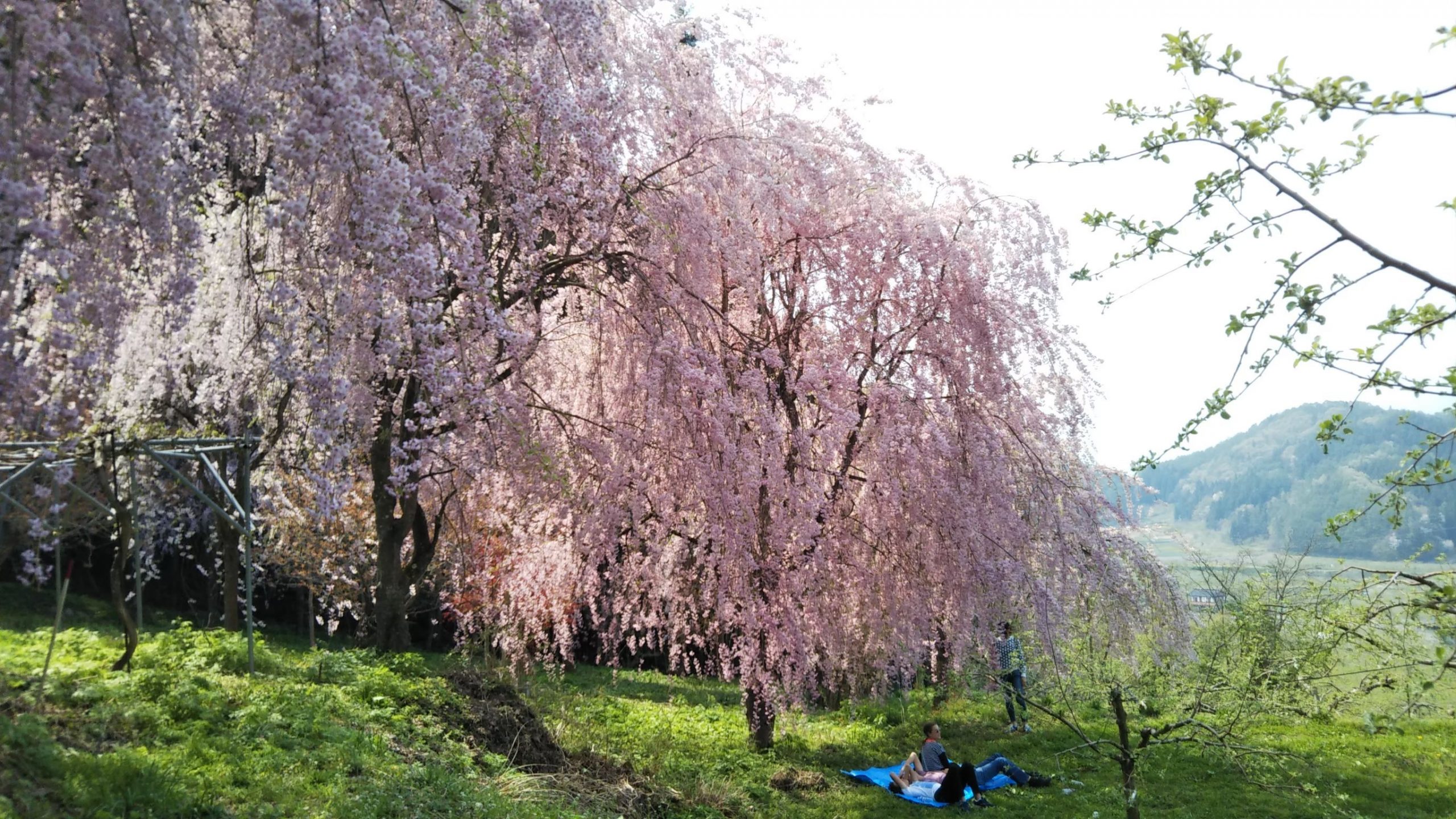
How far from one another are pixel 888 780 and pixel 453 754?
15.9 ft

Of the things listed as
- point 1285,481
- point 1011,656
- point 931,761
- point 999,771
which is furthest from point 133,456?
point 1285,481

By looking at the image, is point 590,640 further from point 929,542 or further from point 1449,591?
point 1449,591

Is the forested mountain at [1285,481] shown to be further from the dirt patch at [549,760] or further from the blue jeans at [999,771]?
the dirt patch at [549,760]

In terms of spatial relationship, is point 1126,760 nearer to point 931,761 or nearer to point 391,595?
point 931,761

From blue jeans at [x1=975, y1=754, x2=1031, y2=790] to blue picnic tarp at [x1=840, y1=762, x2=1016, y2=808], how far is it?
4cm

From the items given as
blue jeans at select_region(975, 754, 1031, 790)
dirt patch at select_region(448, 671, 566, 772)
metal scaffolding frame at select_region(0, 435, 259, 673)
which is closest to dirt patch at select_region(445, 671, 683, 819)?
dirt patch at select_region(448, 671, 566, 772)

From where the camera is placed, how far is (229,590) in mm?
14492

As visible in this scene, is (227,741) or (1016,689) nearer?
(227,741)

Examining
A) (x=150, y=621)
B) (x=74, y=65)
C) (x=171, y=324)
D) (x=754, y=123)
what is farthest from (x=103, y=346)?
(x=150, y=621)

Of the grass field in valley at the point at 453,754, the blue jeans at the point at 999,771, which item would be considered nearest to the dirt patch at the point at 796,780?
the grass field in valley at the point at 453,754

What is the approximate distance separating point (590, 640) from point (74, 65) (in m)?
18.6

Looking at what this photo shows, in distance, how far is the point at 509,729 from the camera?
755cm

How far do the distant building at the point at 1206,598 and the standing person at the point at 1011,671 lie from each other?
2.43 m

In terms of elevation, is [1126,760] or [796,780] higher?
[1126,760]
